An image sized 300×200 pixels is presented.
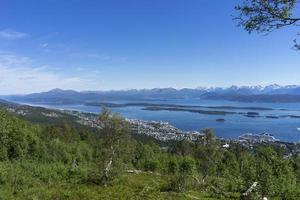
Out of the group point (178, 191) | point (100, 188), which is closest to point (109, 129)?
point (100, 188)

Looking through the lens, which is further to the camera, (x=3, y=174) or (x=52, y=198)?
(x=3, y=174)

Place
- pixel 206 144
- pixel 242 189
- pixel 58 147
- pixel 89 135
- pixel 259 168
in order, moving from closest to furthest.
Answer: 1. pixel 259 168
2. pixel 242 189
3. pixel 206 144
4. pixel 58 147
5. pixel 89 135

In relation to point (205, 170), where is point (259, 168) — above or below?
above

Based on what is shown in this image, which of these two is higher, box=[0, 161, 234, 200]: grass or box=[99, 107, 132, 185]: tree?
box=[99, 107, 132, 185]: tree

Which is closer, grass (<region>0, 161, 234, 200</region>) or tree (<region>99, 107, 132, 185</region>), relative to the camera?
grass (<region>0, 161, 234, 200</region>)

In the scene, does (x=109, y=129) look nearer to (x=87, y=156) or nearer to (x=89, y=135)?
(x=87, y=156)

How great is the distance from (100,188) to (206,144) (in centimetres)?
1729

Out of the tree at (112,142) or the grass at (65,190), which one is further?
the tree at (112,142)

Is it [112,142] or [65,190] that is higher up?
[112,142]

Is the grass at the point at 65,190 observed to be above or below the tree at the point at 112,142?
below

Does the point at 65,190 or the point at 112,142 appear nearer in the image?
the point at 65,190

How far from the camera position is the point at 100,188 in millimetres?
26234

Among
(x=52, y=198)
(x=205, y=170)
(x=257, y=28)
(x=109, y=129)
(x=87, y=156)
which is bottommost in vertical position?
(x=87, y=156)

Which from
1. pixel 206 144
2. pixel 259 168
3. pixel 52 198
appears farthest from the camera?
pixel 206 144
